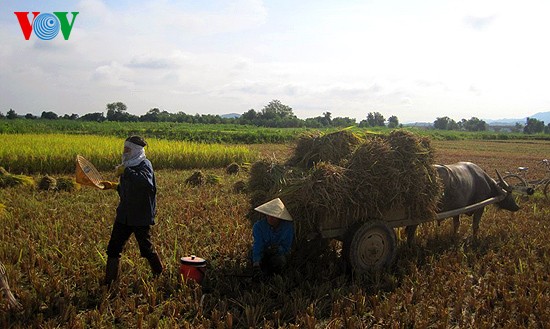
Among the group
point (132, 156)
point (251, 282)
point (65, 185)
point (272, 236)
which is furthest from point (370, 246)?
point (65, 185)

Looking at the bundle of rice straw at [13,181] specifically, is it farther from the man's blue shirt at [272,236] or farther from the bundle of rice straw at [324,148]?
the man's blue shirt at [272,236]

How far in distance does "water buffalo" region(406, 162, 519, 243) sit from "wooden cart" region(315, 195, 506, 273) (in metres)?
1.03

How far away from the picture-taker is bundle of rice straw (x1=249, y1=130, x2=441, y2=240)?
4359 millimetres

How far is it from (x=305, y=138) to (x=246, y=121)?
53.5 metres

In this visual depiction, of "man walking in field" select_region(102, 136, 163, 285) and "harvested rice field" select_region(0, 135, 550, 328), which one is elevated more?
"man walking in field" select_region(102, 136, 163, 285)

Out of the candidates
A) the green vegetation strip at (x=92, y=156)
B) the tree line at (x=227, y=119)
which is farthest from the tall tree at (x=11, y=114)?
the green vegetation strip at (x=92, y=156)

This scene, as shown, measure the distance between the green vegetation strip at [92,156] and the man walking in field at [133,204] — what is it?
883 centimetres

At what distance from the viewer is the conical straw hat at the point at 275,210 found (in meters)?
4.07

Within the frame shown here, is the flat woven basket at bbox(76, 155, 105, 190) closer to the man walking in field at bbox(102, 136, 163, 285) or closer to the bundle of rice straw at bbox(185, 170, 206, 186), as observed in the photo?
the man walking in field at bbox(102, 136, 163, 285)

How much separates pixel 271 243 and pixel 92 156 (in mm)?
9730

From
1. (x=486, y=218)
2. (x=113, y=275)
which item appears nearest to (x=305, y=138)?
(x=113, y=275)

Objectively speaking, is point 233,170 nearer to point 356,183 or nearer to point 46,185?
point 46,185

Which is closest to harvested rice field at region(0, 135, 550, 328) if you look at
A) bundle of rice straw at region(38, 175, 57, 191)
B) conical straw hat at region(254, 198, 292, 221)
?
conical straw hat at region(254, 198, 292, 221)

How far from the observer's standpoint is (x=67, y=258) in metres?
4.70
